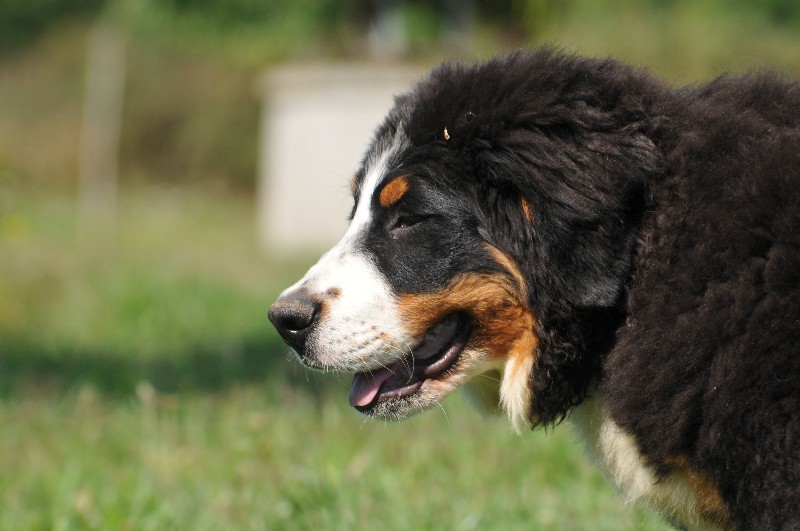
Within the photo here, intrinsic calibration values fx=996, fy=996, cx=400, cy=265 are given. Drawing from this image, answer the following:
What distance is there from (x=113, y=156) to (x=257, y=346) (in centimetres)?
1399

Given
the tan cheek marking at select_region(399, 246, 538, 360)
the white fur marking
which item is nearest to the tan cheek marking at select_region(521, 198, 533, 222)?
the tan cheek marking at select_region(399, 246, 538, 360)

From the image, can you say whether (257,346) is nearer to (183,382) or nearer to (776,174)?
(183,382)

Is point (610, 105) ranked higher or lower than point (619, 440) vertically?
higher

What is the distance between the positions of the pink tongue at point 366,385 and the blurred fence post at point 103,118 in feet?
55.2

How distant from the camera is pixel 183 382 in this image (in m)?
6.74

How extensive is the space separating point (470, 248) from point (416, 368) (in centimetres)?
48

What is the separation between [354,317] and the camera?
3.27 m

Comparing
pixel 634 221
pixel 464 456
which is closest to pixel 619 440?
pixel 634 221

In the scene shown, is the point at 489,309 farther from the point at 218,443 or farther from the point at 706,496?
the point at 218,443

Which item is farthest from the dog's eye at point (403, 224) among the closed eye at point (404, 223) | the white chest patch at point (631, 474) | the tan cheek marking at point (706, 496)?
the tan cheek marking at point (706, 496)

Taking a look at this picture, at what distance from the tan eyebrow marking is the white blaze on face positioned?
0.20m

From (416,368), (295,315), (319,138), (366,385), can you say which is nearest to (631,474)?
(416,368)

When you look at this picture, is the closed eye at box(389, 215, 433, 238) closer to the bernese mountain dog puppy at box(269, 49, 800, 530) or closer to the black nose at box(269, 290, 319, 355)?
the bernese mountain dog puppy at box(269, 49, 800, 530)

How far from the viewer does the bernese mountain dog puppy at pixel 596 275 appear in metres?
2.71
